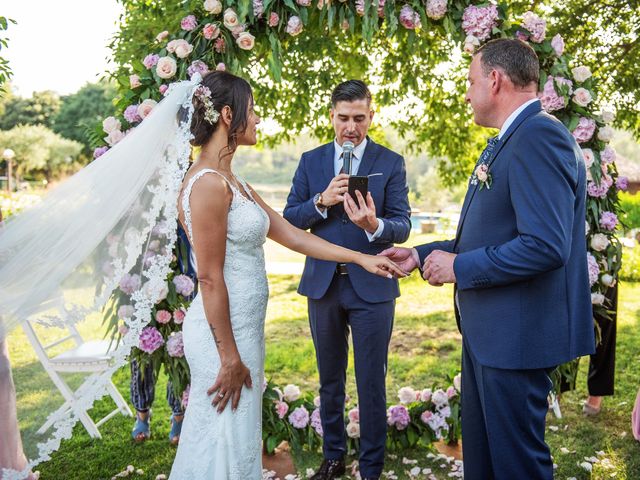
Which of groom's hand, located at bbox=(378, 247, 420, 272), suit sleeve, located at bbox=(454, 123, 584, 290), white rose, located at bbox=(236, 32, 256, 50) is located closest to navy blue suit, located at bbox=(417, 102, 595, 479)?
suit sleeve, located at bbox=(454, 123, 584, 290)

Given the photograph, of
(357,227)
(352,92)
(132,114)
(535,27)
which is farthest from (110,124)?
(535,27)

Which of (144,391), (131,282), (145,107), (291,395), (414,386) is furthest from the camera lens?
(414,386)

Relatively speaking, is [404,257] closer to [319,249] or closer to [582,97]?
[319,249]

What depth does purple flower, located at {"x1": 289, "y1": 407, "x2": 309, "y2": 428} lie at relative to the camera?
4.45m

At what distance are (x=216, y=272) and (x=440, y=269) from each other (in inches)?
39.4

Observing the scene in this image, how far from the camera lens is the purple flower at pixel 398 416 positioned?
4.46 m

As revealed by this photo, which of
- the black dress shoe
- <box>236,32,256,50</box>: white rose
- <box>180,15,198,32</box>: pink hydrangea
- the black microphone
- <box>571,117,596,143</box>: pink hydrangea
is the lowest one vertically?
the black dress shoe

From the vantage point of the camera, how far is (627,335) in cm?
840

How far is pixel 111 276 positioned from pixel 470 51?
2.68 m

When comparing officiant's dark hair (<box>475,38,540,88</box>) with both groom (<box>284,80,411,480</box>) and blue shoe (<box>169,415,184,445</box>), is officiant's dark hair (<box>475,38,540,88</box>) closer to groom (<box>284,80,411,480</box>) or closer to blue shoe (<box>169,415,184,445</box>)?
groom (<box>284,80,411,480</box>)

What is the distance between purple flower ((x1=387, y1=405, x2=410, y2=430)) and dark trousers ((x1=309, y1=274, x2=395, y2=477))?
0.58 metres

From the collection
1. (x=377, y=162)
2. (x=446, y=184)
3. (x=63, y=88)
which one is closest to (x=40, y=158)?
(x=63, y=88)

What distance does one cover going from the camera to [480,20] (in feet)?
13.0

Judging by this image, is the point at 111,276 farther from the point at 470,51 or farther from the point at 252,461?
the point at 470,51
